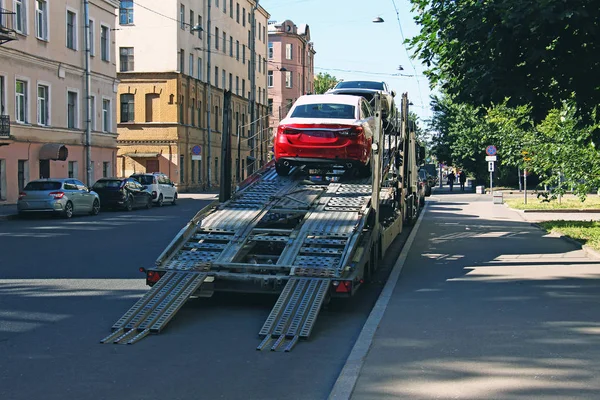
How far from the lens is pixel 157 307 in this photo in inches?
334

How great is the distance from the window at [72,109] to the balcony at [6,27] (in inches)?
247

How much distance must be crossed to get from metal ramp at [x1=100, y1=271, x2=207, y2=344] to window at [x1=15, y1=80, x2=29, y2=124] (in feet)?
86.9

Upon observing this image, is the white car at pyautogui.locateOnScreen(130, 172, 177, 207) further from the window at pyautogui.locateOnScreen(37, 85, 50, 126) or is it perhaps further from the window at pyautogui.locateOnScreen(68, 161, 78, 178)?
the window at pyautogui.locateOnScreen(37, 85, 50, 126)

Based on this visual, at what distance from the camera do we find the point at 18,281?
37.4 ft

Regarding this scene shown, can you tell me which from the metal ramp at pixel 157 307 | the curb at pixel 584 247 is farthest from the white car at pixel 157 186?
the metal ramp at pixel 157 307

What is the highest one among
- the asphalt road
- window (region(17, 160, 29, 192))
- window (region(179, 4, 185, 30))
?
window (region(179, 4, 185, 30))

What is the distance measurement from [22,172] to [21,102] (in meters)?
3.06

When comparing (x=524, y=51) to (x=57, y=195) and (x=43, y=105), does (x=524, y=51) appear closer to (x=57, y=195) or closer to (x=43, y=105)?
(x=57, y=195)

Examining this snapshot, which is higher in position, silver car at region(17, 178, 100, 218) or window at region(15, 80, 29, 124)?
window at region(15, 80, 29, 124)

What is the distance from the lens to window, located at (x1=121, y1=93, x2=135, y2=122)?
5284 cm

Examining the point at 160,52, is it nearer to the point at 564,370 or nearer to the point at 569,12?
the point at 569,12

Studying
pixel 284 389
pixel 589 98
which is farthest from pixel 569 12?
pixel 284 389

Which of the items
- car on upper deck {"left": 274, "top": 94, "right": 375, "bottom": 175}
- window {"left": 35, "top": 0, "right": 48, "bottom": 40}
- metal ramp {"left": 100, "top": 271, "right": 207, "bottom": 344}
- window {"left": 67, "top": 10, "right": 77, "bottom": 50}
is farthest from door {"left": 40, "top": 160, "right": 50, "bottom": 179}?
metal ramp {"left": 100, "top": 271, "right": 207, "bottom": 344}

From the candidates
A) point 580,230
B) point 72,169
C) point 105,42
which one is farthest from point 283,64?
point 580,230
